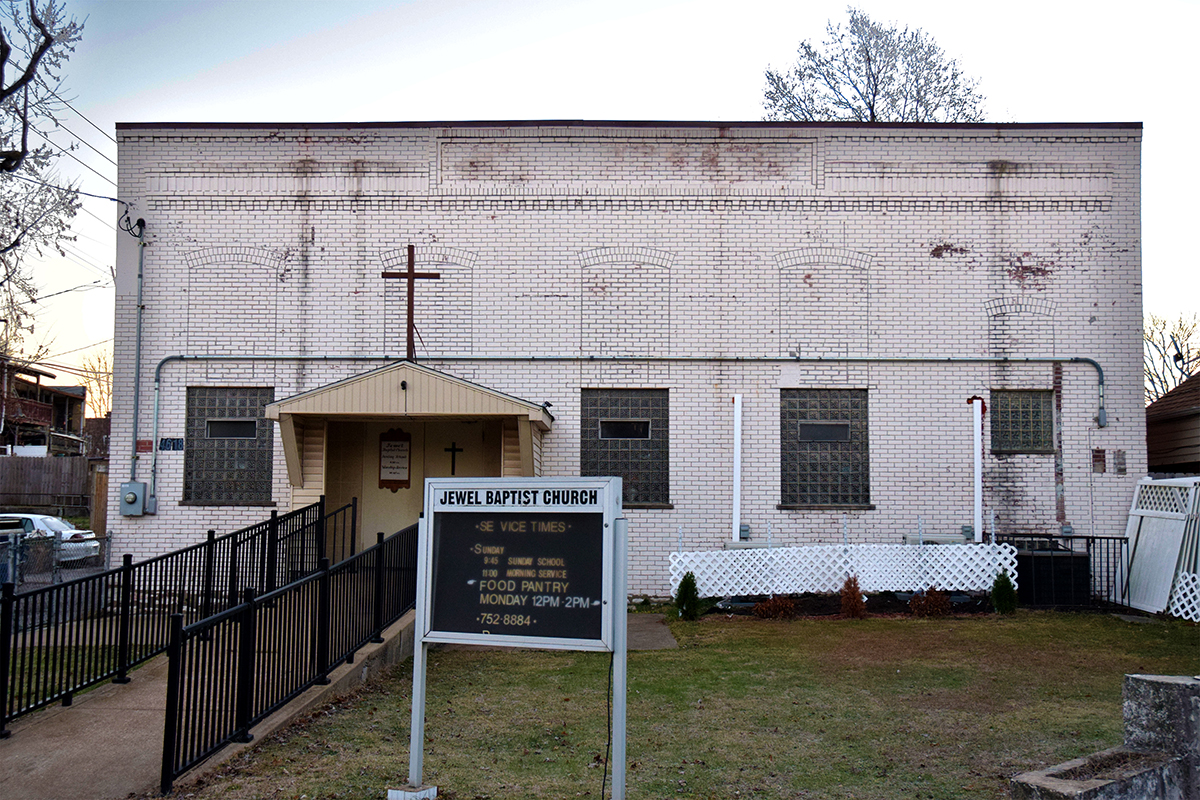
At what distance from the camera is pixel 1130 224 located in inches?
591

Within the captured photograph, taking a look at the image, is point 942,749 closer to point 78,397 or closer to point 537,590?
point 537,590

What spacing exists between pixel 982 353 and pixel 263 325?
36.6 feet

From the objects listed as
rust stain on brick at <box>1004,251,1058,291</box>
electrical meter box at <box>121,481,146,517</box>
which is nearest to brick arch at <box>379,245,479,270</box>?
electrical meter box at <box>121,481,146,517</box>

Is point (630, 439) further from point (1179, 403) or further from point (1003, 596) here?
point (1179, 403)

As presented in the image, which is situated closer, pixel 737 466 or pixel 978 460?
pixel 978 460

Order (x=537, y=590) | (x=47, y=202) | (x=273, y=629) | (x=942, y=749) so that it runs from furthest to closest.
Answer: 1. (x=47, y=202)
2. (x=273, y=629)
3. (x=942, y=749)
4. (x=537, y=590)

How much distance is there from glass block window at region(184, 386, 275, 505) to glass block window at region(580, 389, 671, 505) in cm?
490

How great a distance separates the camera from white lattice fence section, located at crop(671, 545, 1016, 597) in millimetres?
13648

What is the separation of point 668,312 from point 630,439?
6.74ft

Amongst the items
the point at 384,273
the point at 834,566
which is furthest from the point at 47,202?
the point at 834,566

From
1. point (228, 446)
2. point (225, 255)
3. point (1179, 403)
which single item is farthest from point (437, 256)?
point (1179, 403)

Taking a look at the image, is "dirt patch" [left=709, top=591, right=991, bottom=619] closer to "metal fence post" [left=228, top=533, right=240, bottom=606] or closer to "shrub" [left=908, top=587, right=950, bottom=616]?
"shrub" [left=908, top=587, right=950, bottom=616]

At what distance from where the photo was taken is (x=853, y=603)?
1312 cm

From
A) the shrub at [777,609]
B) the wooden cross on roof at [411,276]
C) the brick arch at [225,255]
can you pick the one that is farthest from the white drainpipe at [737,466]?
the brick arch at [225,255]
